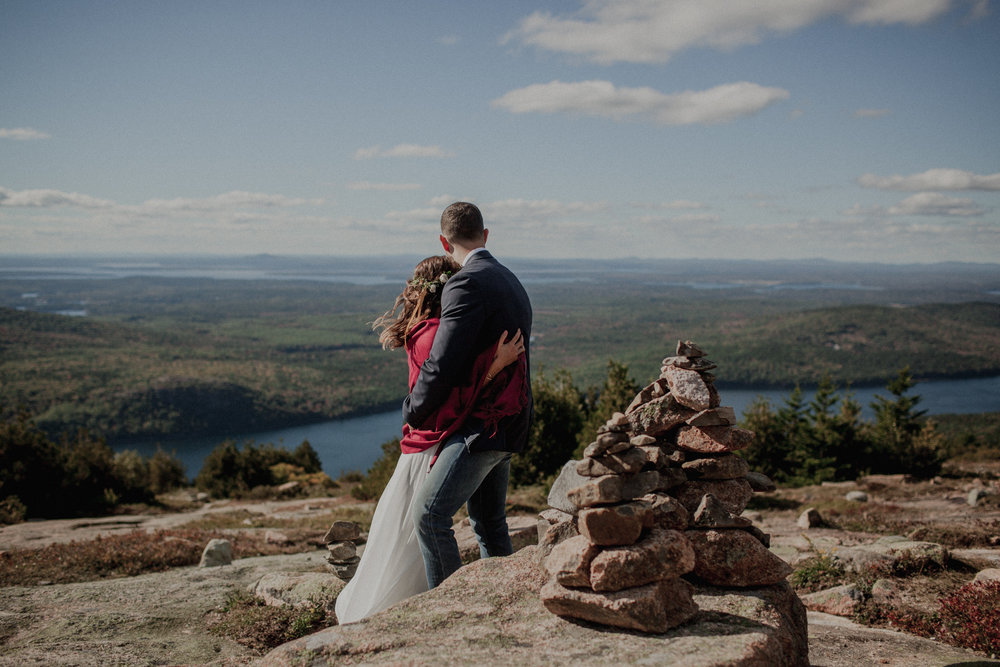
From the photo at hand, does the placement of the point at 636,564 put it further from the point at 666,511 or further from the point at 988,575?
the point at 988,575

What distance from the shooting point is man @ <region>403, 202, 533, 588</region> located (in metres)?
3.52

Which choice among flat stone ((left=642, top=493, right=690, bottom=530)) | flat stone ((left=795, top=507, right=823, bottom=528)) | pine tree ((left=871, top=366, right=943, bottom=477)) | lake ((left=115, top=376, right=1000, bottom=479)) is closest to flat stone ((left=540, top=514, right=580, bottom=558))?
flat stone ((left=642, top=493, right=690, bottom=530))

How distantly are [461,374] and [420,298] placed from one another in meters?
0.66

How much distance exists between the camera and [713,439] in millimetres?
3998

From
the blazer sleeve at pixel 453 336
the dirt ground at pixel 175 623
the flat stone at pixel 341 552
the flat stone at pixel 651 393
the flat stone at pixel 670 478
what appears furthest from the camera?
the flat stone at pixel 341 552

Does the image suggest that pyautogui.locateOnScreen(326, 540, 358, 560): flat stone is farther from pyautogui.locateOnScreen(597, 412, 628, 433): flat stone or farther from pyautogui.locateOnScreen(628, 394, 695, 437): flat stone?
pyautogui.locateOnScreen(597, 412, 628, 433): flat stone

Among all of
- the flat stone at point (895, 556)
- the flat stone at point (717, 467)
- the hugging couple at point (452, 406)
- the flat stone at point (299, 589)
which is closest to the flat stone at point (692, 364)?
the flat stone at point (717, 467)

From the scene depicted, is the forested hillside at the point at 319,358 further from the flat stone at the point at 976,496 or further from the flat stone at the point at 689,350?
the flat stone at the point at 689,350

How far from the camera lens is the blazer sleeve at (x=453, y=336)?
138 inches

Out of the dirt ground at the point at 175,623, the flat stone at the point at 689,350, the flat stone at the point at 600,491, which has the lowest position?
the dirt ground at the point at 175,623

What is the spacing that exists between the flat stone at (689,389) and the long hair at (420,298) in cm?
167

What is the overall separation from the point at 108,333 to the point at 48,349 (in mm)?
21944

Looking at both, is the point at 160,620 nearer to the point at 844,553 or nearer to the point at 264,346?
the point at 844,553

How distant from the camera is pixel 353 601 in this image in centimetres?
433
